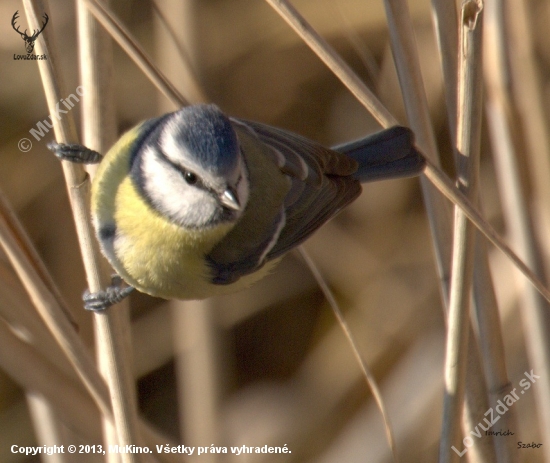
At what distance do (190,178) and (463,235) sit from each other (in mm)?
508

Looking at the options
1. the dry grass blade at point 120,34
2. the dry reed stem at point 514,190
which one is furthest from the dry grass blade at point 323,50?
the dry reed stem at point 514,190

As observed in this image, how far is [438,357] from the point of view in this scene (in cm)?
189

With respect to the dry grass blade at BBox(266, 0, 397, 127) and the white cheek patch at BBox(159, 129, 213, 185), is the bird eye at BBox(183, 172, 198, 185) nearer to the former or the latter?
the white cheek patch at BBox(159, 129, 213, 185)

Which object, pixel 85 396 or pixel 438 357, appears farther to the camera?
pixel 438 357

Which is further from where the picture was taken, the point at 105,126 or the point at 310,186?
the point at 310,186

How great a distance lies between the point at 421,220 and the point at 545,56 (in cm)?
63

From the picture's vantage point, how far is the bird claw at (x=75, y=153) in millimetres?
1135

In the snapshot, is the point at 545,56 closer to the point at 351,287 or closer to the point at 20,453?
the point at 351,287

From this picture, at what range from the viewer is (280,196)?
57.0 inches

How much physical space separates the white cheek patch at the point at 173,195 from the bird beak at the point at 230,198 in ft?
0.12

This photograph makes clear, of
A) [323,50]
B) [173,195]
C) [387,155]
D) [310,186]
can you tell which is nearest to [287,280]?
[310,186]

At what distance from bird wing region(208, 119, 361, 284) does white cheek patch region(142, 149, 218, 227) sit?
13 cm

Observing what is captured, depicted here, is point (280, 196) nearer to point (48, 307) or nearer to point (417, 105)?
point (417, 105)

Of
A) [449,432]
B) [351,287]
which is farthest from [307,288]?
[449,432]
